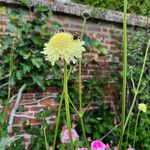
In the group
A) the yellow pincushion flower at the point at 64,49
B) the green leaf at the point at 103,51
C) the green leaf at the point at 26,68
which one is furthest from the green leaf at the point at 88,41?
the yellow pincushion flower at the point at 64,49

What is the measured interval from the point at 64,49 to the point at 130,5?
354 centimetres

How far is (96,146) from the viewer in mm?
2971

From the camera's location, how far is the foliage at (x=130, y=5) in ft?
16.6

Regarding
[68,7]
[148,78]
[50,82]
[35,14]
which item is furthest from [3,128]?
[148,78]

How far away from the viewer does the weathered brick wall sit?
414cm

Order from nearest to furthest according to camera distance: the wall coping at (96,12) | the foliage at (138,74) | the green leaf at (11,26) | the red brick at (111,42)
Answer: the green leaf at (11,26) < the wall coping at (96,12) < the foliage at (138,74) < the red brick at (111,42)

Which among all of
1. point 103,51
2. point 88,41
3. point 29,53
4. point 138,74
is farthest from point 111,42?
point 29,53

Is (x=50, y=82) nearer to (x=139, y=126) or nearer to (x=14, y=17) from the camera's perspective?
(x=14, y=17)

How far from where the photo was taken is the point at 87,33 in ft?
15.1

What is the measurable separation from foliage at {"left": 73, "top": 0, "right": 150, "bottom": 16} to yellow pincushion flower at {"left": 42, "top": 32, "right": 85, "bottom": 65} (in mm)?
3411

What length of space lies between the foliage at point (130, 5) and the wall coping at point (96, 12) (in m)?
0.12

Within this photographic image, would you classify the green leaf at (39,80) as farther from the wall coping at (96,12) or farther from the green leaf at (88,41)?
the wall coping at (96,12)

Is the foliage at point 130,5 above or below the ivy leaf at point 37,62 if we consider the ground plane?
above

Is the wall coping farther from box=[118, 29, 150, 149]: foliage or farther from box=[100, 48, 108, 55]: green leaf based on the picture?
box=[100, 48, 108, 55]: green leaf
